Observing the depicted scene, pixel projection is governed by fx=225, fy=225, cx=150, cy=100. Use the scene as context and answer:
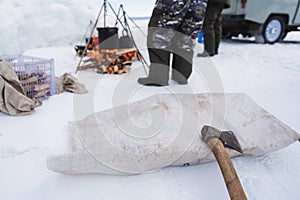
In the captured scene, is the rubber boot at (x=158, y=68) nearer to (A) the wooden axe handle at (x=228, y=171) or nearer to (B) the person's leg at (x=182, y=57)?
(B) the person's leg at (x=182, y=57)

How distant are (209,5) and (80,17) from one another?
122 inches

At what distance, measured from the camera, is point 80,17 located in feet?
16.2

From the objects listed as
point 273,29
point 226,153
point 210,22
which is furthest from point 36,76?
point 273,29

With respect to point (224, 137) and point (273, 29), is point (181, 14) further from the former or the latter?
point (273, 29)

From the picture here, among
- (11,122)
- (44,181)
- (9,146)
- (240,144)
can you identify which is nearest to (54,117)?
(11,122)

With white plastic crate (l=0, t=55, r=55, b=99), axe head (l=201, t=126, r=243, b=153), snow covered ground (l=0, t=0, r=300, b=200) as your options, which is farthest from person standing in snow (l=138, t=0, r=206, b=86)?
axe head (l=201, t=126, r=243, b=153)

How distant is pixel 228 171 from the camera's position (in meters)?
0.69

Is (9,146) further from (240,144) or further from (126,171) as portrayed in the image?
(240,144)

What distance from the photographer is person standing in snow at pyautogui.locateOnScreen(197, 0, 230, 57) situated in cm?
292

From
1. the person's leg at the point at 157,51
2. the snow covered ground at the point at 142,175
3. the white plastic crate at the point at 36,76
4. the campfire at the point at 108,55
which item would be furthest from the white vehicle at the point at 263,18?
the white plastic crate at the point at 36,76

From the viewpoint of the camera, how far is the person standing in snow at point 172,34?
1.73 meters

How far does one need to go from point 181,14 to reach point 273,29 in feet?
11.3

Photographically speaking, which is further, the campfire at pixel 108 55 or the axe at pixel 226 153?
the campfire at pixel 108 55

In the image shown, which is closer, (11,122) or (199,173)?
(199,173)
